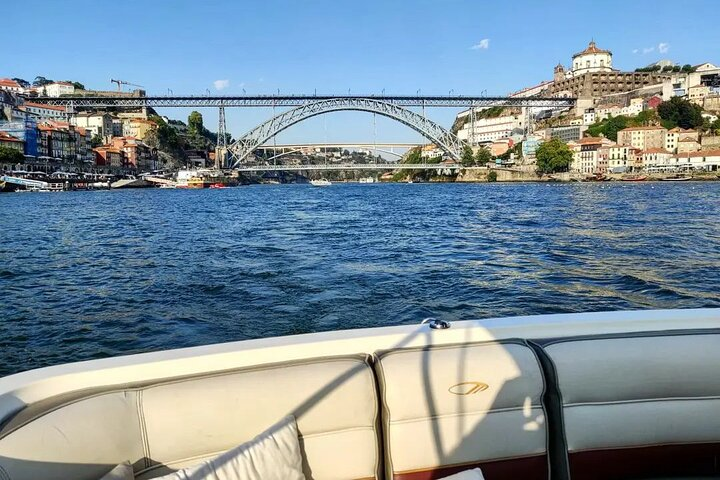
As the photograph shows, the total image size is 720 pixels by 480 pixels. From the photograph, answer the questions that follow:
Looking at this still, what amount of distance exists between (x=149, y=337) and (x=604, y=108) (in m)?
66.6

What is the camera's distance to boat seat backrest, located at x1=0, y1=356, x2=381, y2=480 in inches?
36.7

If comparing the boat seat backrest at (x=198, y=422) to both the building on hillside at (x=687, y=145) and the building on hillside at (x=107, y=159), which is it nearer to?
the building on hillside at (x=107, y=159)

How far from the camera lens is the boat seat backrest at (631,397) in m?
1.19

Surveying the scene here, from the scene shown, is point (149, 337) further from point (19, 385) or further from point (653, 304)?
point (653, 304)

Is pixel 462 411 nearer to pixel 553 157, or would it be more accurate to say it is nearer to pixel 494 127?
pixel 553 157

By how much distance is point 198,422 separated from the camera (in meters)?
1.04

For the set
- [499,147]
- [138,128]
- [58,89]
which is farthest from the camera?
[58,89]

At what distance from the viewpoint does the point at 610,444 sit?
1.23m

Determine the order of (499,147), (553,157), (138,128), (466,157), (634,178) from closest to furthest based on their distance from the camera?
(634,178) < (553,157) < (466,157) < (138,128) < (499,147)

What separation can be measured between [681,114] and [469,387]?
61.9m

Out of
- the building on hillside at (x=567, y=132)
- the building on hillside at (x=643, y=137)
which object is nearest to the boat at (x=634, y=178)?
the building on hillside at (x=643, y=137)

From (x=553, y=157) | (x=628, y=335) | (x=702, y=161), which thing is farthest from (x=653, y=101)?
(x=628, y=335)

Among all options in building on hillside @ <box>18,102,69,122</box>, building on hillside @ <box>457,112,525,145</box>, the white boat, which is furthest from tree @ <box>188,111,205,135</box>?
the white boat

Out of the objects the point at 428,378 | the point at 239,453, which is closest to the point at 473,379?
the point at 428,378
